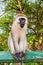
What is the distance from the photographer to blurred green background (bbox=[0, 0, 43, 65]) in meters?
7.98

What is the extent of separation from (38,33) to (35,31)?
15 centimetres

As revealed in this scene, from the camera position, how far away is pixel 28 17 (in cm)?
819

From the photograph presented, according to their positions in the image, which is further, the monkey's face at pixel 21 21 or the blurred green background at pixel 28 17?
the blurred green background at pixel 28 17

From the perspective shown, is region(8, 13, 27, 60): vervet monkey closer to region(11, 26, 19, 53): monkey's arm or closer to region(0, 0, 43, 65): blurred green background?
region(11, 26, 19, 53): monkey's arm

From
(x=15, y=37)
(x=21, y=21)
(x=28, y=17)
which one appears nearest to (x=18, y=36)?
(x=15, y=37)

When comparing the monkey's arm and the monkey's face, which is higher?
the monkey's face

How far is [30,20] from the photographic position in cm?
809

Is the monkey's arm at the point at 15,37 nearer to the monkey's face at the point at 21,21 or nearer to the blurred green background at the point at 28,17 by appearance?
the monkey's face at the point at 21,21

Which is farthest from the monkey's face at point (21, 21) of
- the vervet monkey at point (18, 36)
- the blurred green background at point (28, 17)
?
the blurred green background at point (28, 17)

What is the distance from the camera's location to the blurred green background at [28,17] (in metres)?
7.98

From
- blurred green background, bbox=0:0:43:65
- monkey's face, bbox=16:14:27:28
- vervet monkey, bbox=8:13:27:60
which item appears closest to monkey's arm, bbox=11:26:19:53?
vervet monkey, bbox=8:13:27:60

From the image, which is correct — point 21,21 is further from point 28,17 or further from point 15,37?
point 28,17

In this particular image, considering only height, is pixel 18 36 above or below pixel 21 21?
below

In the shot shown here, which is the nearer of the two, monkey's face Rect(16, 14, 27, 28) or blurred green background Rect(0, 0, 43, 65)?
monkey's face Rect(16, 14, 27, 28)
